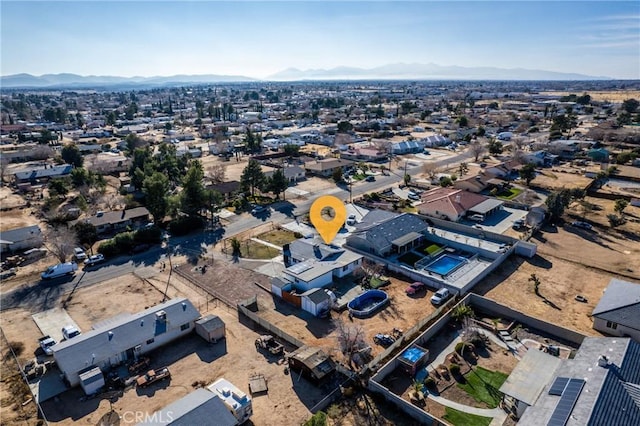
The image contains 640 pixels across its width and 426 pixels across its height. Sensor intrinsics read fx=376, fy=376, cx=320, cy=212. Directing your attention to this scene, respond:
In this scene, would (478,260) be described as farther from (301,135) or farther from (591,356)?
(301,135)

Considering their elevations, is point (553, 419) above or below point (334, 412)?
above

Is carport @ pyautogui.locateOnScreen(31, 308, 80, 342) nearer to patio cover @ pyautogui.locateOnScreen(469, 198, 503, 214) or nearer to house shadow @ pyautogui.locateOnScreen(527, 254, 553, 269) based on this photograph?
house shadow @ pyautogui.locateOnScreen(527, 254, 553, 269)

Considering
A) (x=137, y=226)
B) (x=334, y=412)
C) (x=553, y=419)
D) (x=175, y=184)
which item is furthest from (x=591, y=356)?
(x=175, y=184)

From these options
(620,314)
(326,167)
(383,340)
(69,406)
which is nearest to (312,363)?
(383,340)

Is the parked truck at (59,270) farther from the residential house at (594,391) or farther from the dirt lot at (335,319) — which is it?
the residential house at (594,391)

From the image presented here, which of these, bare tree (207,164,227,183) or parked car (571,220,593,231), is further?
bare tree (207,164,227,183)

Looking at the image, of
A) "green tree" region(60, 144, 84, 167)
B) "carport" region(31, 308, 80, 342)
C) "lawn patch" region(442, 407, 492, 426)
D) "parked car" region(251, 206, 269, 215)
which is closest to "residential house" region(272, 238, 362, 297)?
"parked car" region(251, 206, 269, 215)
